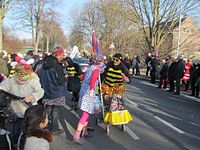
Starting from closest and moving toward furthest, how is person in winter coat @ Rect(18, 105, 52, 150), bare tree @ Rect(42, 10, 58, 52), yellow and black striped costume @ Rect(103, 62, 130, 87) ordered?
person in winter coat @ Rect(18, 105, 52, 150) → yellow and black striped costume @ Rect(103, 62, 130, 87) → bare tree @ Rect(42, 10, 58, 52)

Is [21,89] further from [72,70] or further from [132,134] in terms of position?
[72,70]

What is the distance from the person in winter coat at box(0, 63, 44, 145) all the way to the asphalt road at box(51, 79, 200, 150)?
1224mm

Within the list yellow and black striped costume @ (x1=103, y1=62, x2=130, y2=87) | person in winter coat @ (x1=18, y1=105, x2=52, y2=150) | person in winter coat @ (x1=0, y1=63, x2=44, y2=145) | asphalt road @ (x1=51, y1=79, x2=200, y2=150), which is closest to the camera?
person in winter coat @ (x1=18, y1=105, x2=52, y2=150)

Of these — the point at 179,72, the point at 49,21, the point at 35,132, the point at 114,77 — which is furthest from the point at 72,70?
the point at 49,21

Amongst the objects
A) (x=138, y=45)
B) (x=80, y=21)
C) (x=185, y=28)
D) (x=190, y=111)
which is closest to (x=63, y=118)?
(x=190, y=111)

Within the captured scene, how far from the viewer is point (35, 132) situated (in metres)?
3.07

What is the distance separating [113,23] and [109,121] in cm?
4013

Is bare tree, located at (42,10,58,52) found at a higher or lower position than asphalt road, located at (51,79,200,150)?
higher

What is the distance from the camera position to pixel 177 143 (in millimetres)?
6504

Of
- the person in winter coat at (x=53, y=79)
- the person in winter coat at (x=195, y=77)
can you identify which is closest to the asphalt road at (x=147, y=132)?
the person in winter coat at (x=53, y=79)

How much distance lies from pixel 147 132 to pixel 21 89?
3418 mm

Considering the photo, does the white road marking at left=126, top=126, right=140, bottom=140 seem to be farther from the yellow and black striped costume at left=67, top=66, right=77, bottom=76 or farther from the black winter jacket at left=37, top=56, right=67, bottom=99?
the yellow and black striped costume at left=67, top=66, right=77, bottom=76

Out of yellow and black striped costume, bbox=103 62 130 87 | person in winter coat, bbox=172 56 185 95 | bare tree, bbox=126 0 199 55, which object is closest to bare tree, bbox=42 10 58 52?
bare tree, bbox=126 0 199 55

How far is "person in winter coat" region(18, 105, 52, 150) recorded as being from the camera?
2988 millimetres
